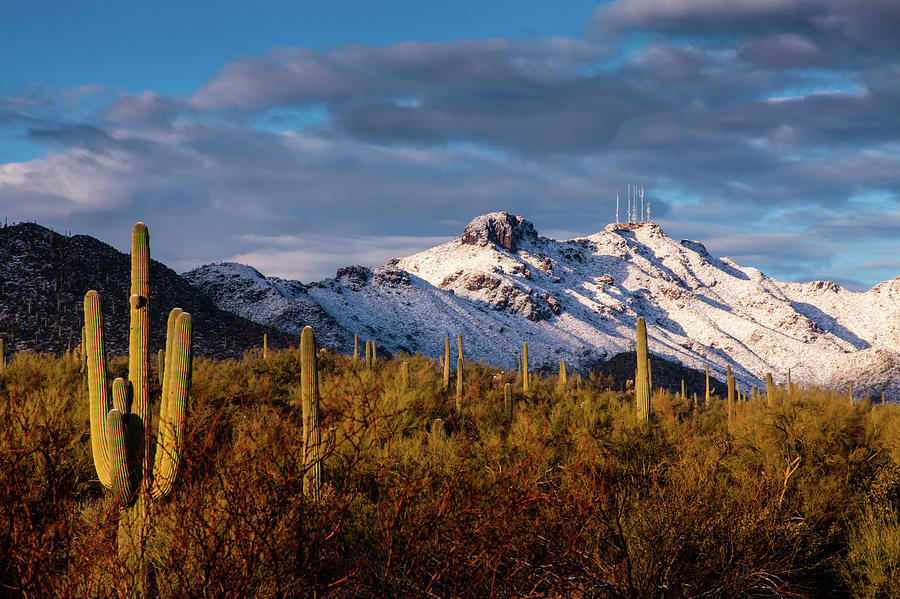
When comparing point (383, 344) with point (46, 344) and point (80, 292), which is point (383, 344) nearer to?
point (80, 292)

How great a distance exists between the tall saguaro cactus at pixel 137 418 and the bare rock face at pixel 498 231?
112209 mm

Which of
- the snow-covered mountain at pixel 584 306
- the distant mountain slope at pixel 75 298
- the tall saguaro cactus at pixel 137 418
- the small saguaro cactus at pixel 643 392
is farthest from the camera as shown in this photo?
the snow-covered mountain at pixel 584 306

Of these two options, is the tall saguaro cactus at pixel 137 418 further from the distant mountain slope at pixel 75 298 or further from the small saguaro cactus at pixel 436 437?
the distant mountain slope at pixel 75 298

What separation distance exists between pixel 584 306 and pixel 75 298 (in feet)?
257

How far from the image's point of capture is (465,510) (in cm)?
446

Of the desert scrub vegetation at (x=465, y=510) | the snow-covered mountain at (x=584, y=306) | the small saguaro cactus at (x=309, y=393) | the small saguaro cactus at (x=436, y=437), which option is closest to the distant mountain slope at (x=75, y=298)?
the snow-covered mountain at (x=584, y=306)

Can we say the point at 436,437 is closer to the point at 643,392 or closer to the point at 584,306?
the point at 643,392

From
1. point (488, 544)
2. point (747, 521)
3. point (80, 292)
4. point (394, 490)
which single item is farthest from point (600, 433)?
point (80, 292)

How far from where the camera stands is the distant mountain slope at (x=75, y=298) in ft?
121

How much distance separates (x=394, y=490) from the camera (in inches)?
287

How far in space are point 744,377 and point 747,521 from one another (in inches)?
3476

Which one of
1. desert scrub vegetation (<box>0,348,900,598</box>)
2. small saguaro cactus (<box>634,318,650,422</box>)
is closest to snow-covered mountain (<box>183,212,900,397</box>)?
small saguaro cactus (<box>634,318,650,422</box>)

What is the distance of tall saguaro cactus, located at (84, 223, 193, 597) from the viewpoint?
5887 mm

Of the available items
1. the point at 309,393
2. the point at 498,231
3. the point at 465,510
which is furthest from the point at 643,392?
the point at 498,231
